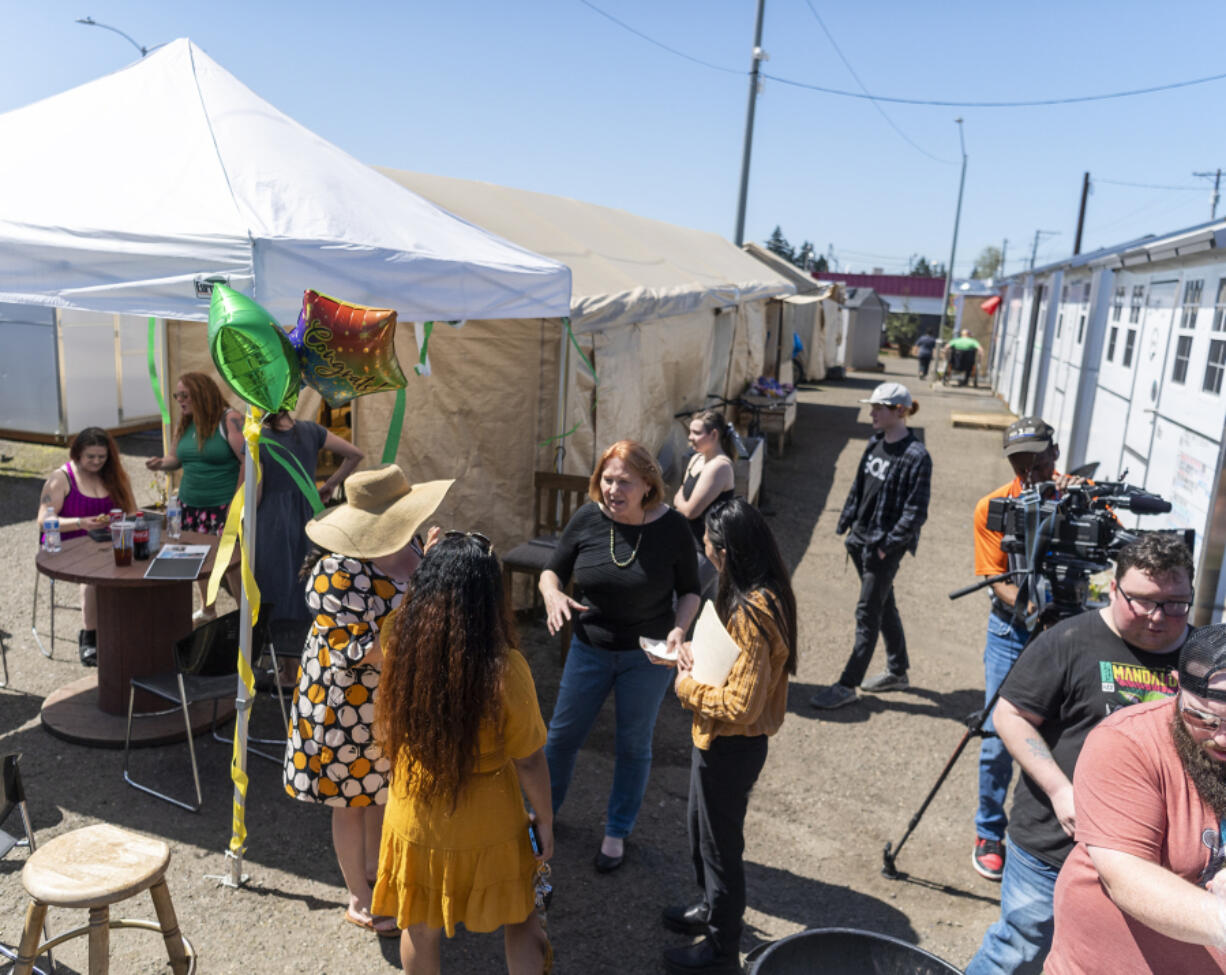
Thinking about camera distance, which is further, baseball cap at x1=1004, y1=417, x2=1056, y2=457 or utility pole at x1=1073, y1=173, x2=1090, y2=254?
utility pole at x1=1073, y1=173, x2=1090, y2=254

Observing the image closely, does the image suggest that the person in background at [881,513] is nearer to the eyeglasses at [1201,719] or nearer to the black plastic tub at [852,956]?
the black plastic tub at [852,956]

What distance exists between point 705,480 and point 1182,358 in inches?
204

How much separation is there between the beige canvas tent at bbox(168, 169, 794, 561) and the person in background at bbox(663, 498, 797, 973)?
3496 millimetres

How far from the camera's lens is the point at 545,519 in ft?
21.8

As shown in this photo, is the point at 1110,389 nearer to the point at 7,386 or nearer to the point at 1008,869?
the point at 1008,869

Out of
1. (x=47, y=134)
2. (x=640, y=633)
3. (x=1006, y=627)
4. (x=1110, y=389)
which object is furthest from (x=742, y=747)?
(x=1110, y=389)

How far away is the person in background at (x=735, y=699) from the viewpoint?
9.10 feet

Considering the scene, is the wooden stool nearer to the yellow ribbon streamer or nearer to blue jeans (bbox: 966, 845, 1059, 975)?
the yellow ribbon streamer

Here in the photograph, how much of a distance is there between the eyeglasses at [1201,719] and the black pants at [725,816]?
136 centimetres

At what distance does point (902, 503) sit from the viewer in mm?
5129

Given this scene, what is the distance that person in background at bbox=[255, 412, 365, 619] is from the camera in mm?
5105

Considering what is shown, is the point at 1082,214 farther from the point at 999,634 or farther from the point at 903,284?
the point at 999,634

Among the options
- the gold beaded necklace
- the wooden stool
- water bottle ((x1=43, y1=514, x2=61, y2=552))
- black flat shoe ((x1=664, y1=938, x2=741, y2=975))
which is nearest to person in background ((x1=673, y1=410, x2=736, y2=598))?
the gold beaded necklace

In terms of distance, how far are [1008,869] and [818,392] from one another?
824 inches
